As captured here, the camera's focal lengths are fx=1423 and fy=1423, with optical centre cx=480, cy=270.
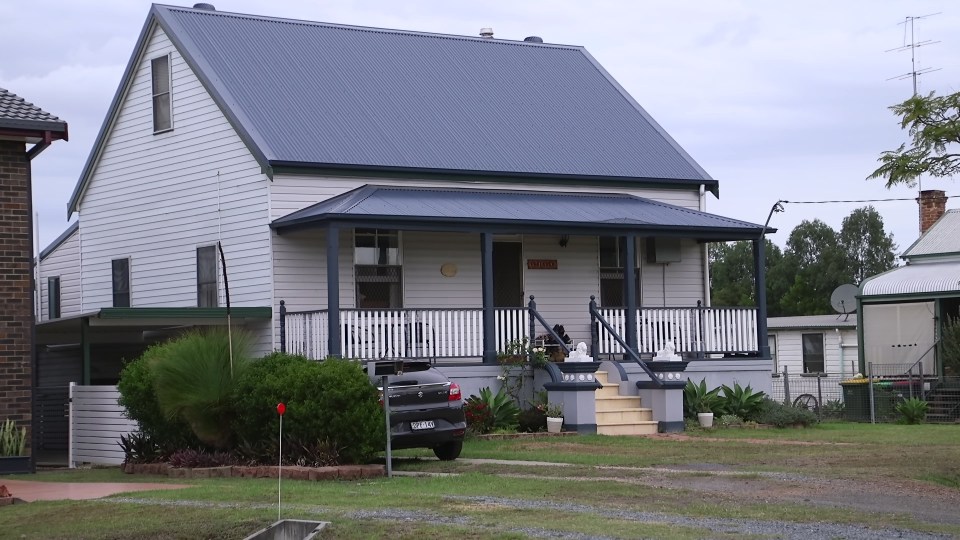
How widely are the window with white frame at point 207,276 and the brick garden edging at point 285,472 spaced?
7898 mm

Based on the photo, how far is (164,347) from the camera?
1950 cm

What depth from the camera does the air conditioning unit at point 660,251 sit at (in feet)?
96.6

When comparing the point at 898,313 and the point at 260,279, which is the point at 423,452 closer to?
the point at 260,279

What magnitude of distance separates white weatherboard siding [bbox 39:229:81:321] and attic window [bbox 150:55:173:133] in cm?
419

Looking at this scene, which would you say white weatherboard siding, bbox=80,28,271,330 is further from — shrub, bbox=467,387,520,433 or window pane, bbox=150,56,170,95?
shrub, bbox=467,387,520,433

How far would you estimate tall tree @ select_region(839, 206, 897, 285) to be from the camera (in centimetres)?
7219

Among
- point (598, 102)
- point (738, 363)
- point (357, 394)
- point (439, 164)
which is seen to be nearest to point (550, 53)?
point (598, 102)

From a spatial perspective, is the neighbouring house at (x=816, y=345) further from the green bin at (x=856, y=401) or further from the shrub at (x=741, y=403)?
the shrub at (x=741, y=403)

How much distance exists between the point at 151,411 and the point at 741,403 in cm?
1130

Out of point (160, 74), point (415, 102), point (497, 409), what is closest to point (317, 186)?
point (415, 102)

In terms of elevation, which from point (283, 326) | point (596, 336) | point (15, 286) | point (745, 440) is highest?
point (15, 286)

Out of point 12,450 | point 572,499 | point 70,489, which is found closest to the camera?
point 572,499

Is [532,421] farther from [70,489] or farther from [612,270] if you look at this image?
[70,489]

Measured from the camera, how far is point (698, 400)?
2567 centimetres
